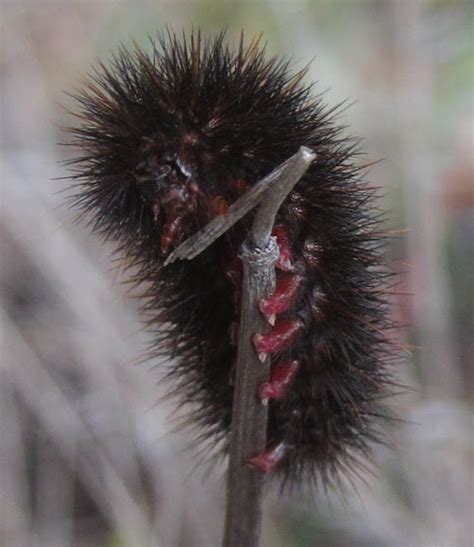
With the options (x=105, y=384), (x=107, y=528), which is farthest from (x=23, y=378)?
(x=107, y=528)

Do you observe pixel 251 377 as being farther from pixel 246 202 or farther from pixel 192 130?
pixel 192 130

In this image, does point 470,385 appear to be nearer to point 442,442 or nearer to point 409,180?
point 442,442

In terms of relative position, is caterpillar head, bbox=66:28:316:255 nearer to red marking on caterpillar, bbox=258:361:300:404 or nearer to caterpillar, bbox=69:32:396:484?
caterpillar, bbox=69:32:396:484

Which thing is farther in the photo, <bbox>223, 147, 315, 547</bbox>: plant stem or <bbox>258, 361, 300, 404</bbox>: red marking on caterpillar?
<bbox>258, 361, 300, 404</bbox>: red marking on caterpillar

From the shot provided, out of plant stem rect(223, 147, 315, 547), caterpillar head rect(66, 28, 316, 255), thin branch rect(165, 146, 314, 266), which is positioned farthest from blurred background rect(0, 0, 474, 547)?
thin branch rect(165, 146, 314, 266)

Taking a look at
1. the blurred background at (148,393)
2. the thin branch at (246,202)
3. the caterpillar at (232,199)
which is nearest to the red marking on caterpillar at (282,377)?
the caterpillar at (232,199)

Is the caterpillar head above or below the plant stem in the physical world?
above

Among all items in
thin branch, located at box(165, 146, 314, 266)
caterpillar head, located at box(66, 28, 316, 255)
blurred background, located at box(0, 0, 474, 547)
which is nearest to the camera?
thin branch, located at box(165, 146, 314, 266)

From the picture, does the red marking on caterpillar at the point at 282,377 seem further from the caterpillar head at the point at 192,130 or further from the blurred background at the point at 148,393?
the blurred background at the point at 148,393
